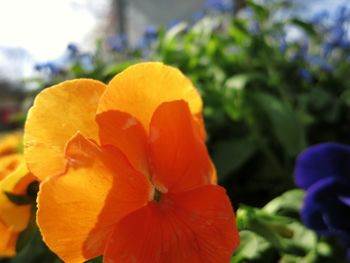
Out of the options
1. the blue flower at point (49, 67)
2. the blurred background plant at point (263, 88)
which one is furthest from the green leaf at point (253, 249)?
the blue flower at point (49, 67)

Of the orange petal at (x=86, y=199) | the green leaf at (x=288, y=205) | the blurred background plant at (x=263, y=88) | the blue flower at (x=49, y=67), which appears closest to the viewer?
the orange petal at (x=86, y=199)

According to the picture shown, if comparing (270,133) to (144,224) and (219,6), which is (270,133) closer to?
(219,6)

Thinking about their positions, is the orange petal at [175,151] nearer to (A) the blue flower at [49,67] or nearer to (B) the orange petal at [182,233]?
(B) the orange petal at [182,233]

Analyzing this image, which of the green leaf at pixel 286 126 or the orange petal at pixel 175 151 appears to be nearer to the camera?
the orange petal at pixel 175 151

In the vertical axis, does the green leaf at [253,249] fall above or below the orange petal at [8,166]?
below

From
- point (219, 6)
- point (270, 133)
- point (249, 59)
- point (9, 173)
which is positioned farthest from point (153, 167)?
point (219, 6)

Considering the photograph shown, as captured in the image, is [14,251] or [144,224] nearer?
[144,224]

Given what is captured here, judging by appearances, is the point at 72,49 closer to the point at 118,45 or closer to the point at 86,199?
the point at 118,45
